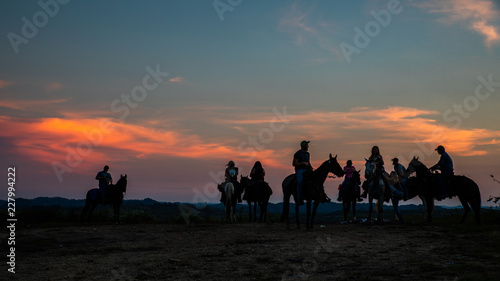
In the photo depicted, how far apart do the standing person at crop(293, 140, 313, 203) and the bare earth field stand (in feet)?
6.76

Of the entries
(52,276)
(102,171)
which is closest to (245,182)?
(102,171)

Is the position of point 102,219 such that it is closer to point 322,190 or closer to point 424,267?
point 322,190

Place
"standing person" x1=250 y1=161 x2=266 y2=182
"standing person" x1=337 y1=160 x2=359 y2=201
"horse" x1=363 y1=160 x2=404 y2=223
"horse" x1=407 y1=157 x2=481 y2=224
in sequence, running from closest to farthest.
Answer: "horse" x1=407 y1=157 x2=481 y2=224 < "horse" x1=363 y1=160 x2=404 y2=223 < "standing person" x1=337 y1=160 x2=359 y2=201 < "standing person" x1=250 y1=161 x2=266 y2=182

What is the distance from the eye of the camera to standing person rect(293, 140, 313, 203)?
54.7 feet

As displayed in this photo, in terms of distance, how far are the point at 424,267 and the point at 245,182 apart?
17.2 metres

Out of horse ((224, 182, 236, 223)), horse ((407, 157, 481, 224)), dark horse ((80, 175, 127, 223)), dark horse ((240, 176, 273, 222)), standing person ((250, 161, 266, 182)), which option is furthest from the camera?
dark horse ((80, 175, 127, 223))

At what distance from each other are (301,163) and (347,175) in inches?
207

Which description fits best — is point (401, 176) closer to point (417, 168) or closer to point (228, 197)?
point (417, 168)

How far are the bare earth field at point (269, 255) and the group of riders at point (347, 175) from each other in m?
2.52

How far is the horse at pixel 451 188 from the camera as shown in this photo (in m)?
17.6

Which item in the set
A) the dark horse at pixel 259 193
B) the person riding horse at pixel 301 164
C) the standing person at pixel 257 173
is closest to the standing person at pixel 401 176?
the person riding horse at pixel 301 164

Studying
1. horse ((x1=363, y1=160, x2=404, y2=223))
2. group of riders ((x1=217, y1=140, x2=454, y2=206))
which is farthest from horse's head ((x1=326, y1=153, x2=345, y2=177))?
horse ((x1=363, y1=160, x2=404, y2=223))

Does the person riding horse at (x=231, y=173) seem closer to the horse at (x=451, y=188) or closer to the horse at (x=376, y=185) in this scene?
the horse at (x=376, y=185)

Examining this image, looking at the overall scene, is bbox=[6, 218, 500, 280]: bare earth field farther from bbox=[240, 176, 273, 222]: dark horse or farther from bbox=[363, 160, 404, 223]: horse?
bbox=[240, 176, 273, 222]: dark horse
